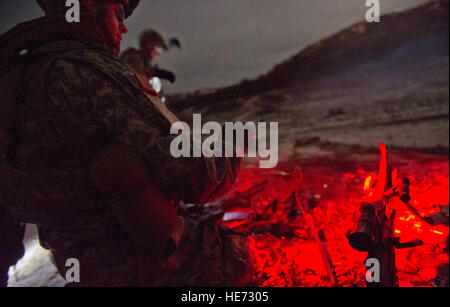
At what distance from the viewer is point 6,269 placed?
228 centimetres

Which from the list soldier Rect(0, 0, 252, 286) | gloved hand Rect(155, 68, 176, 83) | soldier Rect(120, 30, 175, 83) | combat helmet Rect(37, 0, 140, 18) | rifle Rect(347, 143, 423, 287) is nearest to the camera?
soldier Rect(0, 0, 252, 286)

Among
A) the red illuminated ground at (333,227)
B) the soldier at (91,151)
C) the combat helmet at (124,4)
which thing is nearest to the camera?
the soldier at (91,151)

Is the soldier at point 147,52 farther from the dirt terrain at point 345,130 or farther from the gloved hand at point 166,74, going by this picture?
the dirt terrain at point 345,130

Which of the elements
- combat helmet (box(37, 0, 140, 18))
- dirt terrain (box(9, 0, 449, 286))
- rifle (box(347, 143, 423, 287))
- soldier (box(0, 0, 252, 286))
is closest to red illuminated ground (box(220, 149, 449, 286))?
dirt terrain (box(9, 0, 449, 286))

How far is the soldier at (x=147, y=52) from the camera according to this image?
134 inches

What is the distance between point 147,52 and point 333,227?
3920 mm

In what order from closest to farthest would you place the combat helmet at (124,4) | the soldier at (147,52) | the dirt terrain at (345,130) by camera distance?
the combat helmet at (124,4)
the dirt terrain at (345,130)
the soldier at (147,52)

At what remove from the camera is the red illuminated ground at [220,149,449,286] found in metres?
2.09

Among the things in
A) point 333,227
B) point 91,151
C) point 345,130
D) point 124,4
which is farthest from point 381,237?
point 345,130

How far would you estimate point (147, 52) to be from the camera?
454 centimetres

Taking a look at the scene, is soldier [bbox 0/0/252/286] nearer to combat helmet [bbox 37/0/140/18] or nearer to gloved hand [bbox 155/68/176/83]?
combat helmet [bbox 37/0/140/18]

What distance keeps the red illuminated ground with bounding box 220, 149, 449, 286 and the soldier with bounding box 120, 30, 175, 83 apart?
2.15 meters

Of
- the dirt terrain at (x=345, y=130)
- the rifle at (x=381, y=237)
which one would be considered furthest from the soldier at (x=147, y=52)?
the rifle at (x=381, y=237)

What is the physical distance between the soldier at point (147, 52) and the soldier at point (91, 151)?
5.34ft
